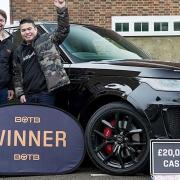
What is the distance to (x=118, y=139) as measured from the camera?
5387 millimetres

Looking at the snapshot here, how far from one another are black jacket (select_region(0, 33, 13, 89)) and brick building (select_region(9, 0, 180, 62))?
34.1 feet

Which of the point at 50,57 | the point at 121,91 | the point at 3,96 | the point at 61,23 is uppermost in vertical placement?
the point at 61,23

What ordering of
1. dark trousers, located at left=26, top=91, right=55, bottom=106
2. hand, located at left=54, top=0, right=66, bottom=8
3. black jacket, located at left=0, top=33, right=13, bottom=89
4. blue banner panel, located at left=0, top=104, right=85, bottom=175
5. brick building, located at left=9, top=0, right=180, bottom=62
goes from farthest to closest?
brick building, located at left=9, top=0, right=180, bottom=62
black jacket, located at left=0, top=33, right=13, bottom=89
dark trousers, located at left=26, top=91, right=55, bottom=106
hand, located at left=54, top=0, right=66, bottom=8
blue banner panel, located at left=0, top=104, right=85, bottom=175

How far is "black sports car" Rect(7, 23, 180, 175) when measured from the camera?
205 inches

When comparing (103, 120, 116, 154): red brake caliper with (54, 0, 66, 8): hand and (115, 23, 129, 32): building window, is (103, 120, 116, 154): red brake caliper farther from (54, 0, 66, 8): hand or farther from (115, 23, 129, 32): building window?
(115, 23, 129, 32): building window

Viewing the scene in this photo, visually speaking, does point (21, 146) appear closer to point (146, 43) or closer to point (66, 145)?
point (66, 145)

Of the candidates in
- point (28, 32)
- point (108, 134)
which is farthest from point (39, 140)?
point (28, 32)

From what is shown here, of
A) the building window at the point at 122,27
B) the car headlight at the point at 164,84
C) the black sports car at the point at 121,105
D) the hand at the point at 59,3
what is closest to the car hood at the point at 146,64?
the black sports car at the point at 121,105

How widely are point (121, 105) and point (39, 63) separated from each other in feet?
3.47

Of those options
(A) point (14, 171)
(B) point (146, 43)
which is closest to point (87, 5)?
(B) point (146, 43)

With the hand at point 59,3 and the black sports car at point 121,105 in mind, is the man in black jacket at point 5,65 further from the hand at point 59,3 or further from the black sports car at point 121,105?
the hand at point 59,3

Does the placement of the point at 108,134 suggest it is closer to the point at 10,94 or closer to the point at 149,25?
the point at 10,94

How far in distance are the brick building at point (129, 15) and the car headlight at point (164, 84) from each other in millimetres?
11161

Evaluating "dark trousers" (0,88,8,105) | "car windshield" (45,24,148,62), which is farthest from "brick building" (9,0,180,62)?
"dark trousers" (0,88,8,105)
